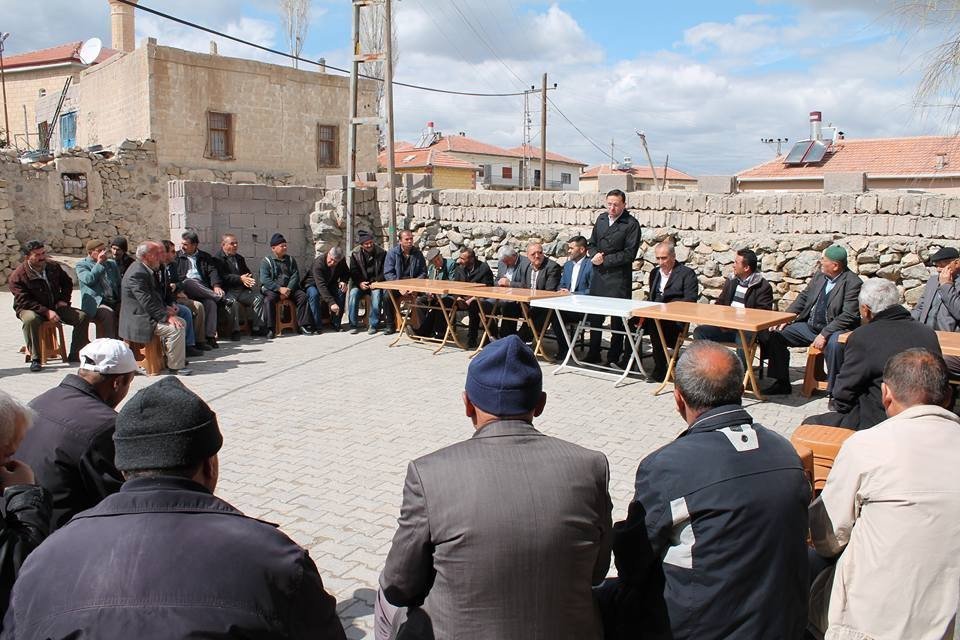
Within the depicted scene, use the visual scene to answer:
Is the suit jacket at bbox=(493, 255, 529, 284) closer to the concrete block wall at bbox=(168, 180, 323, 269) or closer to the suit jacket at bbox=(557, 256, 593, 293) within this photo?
the suit jacket at bbox=(557, 256, 593, 293)

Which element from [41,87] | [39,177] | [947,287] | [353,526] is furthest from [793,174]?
[41,87]

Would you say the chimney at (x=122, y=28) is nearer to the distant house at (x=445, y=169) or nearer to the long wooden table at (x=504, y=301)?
the distant house at (x=445, y=169)

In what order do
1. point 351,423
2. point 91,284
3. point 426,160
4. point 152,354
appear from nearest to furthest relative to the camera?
point 351,423 < point 152,354 < point 91,284 < point 426,160

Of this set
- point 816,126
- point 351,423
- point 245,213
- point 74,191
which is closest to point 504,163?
point 816,126

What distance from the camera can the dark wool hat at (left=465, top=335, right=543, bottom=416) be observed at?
2.22 m

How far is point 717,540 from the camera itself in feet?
6.92

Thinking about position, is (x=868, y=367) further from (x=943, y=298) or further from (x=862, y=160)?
(x=862, y=160)

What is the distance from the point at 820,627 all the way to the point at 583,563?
103 cm

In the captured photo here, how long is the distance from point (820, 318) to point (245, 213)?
8.32 m

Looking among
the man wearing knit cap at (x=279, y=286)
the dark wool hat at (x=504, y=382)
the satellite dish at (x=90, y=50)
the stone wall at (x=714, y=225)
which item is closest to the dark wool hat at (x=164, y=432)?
the dark wool hat at (x=504, y=382)

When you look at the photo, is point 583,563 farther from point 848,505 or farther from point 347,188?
point 347,188

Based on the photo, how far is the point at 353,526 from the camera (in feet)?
13.6

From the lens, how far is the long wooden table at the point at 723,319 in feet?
20.8

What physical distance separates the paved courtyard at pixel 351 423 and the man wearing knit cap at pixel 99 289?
26.0 inches
